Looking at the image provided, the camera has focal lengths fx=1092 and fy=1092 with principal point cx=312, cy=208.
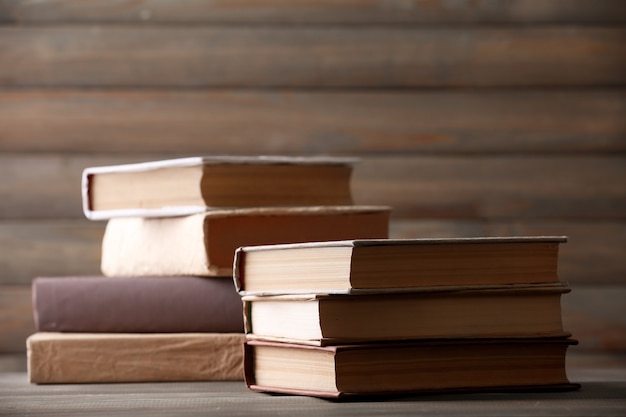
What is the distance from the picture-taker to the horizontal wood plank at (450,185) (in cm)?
205

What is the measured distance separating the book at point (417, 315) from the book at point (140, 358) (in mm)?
203

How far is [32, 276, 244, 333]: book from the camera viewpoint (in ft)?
4.78

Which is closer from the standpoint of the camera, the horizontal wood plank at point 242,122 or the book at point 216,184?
the book at point 216,184

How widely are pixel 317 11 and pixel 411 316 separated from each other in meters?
1.02

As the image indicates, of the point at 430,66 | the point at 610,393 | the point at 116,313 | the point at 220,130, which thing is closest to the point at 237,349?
the point at 116,313

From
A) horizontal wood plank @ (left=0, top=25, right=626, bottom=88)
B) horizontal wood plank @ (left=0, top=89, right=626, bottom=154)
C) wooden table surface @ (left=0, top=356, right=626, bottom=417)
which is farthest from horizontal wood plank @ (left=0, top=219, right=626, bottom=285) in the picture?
wooden table surface @ (left=0, top=356, right=626, bottom=417)

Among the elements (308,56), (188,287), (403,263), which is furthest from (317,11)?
(403,263)

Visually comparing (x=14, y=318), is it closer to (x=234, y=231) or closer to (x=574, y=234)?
(x=234, y=231)

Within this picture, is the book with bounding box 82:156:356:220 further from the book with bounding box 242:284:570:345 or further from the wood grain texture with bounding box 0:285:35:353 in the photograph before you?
the wood grain texture with bounding box 0:285:35:353

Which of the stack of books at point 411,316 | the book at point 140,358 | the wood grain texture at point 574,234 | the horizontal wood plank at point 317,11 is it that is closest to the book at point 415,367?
the stack of books at point 411,316

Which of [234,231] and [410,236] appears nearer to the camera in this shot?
[234,231]

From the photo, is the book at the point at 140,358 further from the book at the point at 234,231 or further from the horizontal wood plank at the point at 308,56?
the horizontal wood plank at the point at 308,56

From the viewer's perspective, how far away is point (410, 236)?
2062 millimetres

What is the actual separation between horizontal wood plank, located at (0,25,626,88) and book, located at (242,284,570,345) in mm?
872
